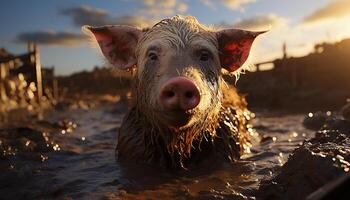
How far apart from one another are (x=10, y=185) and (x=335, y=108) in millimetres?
10560

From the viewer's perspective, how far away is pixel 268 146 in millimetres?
6312

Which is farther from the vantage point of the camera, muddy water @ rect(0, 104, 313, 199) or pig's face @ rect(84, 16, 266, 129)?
muddy water @ rect(0, 104, 313, 199)

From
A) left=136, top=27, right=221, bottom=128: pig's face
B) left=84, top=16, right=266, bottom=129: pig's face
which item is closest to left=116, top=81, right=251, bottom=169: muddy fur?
left=84, top=16, right=266, bottom=129: pig's face

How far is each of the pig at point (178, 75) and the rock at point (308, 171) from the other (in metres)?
0.91

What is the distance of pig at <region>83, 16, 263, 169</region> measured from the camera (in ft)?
12.5

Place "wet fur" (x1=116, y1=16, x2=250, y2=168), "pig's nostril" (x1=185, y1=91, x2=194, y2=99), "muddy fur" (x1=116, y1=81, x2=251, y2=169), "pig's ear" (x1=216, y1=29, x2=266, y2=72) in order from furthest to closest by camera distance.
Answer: "pig's ear" (x1=216, y1=29, x2=266, y2=72) < "muddy fur" (x1=116, y1=81, x2=251, y2=169) < "wet fur" (x1=116, y1=16, x2=250, y2=168) < "pig's nostril" (x1=185, y1=91, x2=194, y2=99)

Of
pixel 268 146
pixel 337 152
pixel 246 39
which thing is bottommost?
pixel 268 146

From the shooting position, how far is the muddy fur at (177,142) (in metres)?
4.54

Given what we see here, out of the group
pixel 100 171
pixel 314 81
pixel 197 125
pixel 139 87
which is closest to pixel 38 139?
pixel 100 171

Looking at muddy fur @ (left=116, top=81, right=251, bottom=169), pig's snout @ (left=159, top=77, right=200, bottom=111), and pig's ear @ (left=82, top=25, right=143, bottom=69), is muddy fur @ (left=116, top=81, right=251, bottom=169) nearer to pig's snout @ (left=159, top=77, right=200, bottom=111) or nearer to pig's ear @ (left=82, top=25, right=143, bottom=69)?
pig's ear @ (left=82, top=25, right=143, bottom=69)

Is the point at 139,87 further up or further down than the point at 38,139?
further up

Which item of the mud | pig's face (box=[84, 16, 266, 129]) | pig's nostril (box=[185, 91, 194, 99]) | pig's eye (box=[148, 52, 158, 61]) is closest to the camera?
the mud

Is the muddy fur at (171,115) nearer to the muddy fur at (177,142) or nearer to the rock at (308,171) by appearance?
the muddy fur at (177,142)

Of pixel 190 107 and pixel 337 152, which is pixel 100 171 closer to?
pixel 190 107
